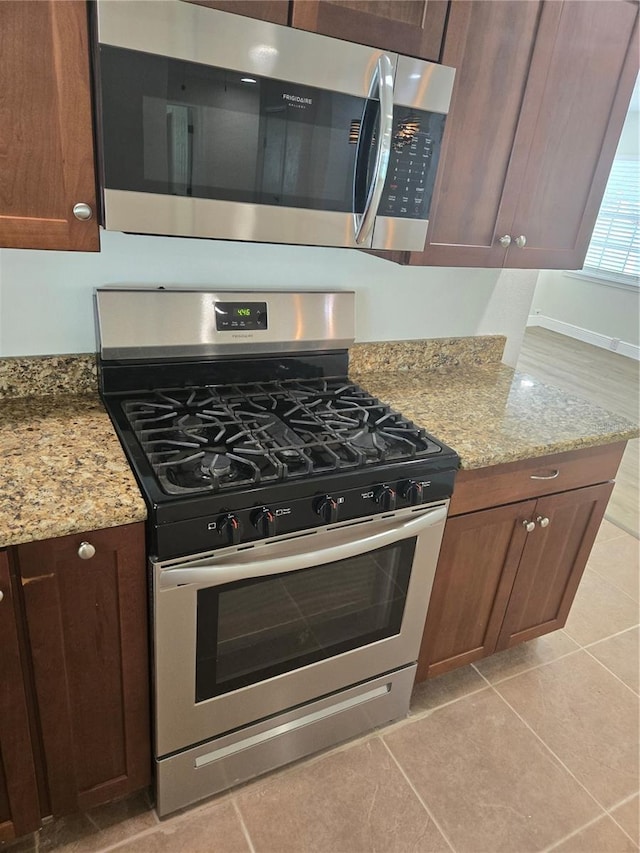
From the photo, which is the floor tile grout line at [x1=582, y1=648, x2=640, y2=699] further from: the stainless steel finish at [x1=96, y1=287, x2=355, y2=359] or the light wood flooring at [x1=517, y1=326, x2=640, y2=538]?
the stainless steel finish at [x1=96, y1=287, x2=355, y2=359]

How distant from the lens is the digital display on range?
5.38 feet

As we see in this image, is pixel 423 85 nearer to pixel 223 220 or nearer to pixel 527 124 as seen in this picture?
pixel 527 124

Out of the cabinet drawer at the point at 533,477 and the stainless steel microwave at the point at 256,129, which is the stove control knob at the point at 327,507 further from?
the stainless steel microwave at the point at 256,129

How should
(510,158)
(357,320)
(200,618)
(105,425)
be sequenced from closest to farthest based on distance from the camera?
(200,618)
(105,425)
(510,158)
(357,320)

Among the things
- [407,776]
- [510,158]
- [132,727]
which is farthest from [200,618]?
[510,158]

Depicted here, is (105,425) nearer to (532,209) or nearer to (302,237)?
(302,237)

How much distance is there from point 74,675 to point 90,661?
44 millimetres

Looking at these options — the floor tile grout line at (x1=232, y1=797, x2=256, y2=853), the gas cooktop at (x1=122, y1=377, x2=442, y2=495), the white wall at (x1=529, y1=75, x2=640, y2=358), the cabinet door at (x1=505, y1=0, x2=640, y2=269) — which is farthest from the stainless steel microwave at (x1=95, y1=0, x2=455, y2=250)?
the white wall at (x1=529, y1=75, x2=640, y2=358)

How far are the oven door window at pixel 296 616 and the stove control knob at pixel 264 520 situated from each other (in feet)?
0.51

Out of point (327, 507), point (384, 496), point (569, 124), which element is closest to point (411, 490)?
point (384, 496)

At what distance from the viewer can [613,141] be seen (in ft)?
5.56

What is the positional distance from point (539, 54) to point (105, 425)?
1.44m

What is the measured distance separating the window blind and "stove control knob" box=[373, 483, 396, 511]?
20.6 feet

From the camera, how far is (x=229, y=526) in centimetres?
120
